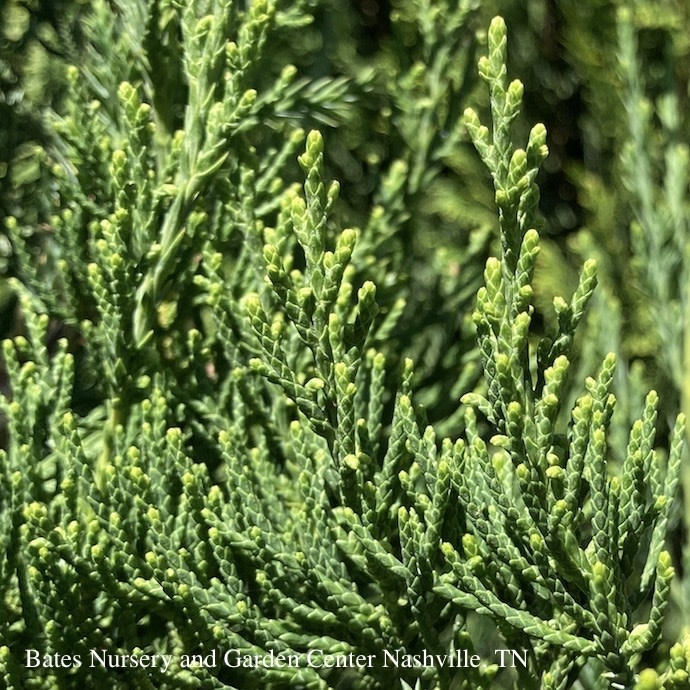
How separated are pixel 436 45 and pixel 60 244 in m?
0.88

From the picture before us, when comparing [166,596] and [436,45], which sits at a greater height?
[436,45]

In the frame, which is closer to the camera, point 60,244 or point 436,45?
point 60,244

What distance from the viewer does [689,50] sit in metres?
2.26

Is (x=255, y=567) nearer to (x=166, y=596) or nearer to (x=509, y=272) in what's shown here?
(x=166, y=596)

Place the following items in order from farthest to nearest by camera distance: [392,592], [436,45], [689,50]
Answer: [689,50] < [436,45] < [392,592]

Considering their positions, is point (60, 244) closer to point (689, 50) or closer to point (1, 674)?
point (1, 674)

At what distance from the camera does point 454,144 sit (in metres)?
1.65

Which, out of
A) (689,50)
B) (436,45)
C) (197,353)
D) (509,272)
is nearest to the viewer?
(509,272)

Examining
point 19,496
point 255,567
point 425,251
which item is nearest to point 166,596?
point 255,567

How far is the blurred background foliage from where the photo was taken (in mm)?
1536

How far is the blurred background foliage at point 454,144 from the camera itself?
1536 mm

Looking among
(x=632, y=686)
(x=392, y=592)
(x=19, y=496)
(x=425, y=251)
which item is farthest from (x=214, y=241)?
(x=425, y=251)

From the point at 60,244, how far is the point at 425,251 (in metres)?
1.20

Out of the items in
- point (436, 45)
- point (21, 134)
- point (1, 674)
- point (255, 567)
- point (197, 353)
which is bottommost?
point (1, 674)
